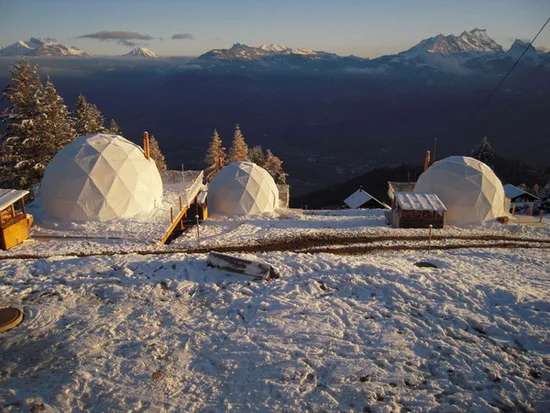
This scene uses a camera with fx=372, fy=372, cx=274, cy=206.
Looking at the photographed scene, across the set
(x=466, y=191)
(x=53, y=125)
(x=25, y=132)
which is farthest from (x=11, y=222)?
(x=466, y=191)

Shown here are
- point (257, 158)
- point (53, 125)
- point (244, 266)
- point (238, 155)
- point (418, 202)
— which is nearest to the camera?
point (244, 266)

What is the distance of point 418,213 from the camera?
21547 mm

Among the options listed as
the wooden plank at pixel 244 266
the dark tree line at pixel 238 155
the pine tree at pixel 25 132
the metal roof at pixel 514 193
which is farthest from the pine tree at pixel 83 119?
the metal roof at pixel 514 193

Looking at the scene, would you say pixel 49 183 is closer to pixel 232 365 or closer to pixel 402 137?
pixel 232 365

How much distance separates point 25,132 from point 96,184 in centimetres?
1166

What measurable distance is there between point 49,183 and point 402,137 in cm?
16856

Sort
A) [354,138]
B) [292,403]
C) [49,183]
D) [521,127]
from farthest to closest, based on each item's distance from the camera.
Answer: [354,138] → [521,127] → [49,183] → [292,403]

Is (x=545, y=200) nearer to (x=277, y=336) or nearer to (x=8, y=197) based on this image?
(x=277, y=336)

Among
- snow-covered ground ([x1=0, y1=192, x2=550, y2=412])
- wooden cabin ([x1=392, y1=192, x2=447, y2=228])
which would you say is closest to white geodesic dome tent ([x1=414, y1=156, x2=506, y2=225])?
wooden cabin ([x1=392, y1=192, x2=447, y2=228])

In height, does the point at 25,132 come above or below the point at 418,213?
above

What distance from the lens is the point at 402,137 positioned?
170 meters

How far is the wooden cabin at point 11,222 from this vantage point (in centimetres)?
1589

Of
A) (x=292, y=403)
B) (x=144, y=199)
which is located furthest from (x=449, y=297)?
(x=144, y=199)

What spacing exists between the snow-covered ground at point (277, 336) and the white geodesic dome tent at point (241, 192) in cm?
1200
